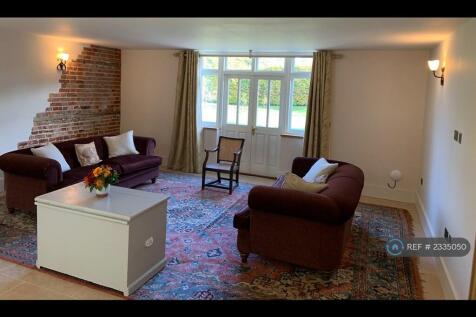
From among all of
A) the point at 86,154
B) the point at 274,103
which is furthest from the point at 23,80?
the point at 274,103

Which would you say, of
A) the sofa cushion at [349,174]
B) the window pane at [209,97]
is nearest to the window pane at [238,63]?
the window pane at [209,97]

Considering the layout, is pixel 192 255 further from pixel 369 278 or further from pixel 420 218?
pixel 420 218

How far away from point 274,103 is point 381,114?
6.11 feet

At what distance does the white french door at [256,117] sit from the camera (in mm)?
6805

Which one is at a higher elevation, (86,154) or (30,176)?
(86,154)

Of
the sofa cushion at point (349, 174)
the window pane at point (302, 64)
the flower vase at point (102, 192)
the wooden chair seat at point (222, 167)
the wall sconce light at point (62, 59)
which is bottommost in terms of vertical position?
the wooden chair seat at point (222, 167)

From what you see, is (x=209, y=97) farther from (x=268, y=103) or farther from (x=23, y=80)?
(x=23, y=80)

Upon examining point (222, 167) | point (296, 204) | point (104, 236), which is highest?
point (296, 204)

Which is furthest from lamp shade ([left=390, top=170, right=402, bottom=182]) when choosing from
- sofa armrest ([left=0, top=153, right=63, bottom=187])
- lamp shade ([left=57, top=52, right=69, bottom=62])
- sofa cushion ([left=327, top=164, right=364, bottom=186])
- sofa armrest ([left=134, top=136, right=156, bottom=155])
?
lamp shade ([left=57, top=52, right=69, bottom=62])

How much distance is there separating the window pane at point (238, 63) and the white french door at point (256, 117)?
0.54ft

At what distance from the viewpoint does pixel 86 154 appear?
5.33 m

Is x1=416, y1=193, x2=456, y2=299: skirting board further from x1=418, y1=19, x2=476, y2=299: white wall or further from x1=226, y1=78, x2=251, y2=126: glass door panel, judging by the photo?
x1=226, y1=78, x2=251, y2=126: glass door panel

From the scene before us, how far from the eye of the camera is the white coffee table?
284 cm

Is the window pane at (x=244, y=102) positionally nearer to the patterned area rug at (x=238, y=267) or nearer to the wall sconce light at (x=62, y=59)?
the patterned area rug at (x=238, y=267)
